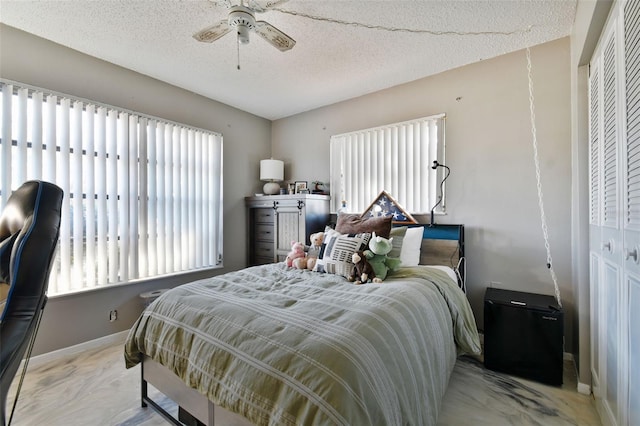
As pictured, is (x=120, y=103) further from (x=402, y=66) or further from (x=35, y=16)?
(x=402, y=66)

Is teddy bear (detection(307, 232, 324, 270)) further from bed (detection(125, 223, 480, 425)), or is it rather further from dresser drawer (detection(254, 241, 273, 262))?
dresser drawer (detection(254, 241, 273, 262))

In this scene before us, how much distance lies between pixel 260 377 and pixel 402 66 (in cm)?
300

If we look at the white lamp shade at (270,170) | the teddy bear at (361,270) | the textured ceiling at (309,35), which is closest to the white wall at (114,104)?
the textured ceiling at (309,35)

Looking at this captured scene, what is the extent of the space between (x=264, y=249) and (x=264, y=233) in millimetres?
232

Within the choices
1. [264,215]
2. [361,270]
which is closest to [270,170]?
[264,215]

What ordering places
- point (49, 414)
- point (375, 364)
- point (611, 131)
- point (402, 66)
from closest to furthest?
point (375, 364) < point (611, 131) < point (49, 414) < point (402, 66)

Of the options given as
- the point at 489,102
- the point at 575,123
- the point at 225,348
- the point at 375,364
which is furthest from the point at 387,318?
the point at 489,102

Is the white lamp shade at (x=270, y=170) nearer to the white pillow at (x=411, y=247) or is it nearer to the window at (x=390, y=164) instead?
the window at (x=390, y=164)

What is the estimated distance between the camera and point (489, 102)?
8.86 feet

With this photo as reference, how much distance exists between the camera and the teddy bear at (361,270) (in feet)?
6.59

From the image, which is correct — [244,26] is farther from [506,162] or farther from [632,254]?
[506,162]

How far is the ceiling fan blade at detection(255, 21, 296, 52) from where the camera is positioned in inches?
70.6

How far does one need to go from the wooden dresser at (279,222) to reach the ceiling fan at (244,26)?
191 cm

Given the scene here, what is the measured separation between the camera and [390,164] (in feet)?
10.8
